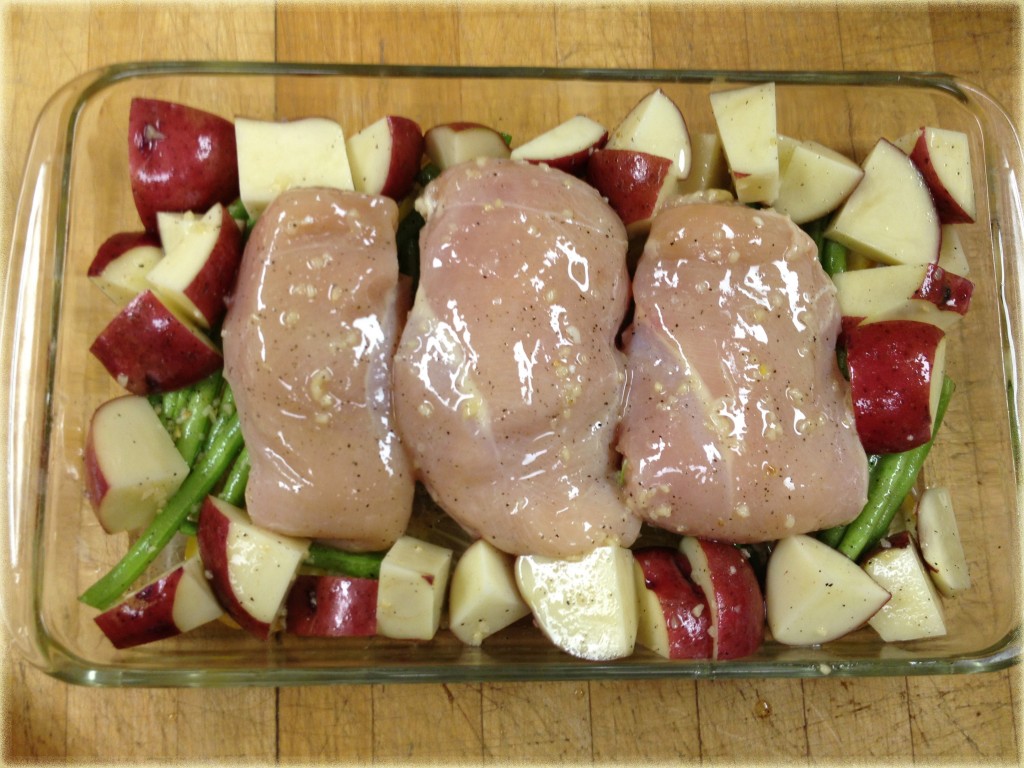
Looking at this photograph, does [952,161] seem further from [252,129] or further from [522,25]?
[252,129]

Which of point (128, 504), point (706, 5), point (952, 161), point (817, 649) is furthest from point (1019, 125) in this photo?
point (128, 504)

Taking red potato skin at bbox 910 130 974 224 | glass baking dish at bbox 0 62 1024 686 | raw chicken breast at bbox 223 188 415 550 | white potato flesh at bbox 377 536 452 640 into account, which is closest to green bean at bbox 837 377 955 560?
glass baking dish at bbox 0 62 1024 686

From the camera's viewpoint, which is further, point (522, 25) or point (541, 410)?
point (522, 25)

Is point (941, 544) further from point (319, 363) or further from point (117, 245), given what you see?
point (117, 245)

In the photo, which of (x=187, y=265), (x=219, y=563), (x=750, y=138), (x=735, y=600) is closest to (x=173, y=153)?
(x=187, y=265)

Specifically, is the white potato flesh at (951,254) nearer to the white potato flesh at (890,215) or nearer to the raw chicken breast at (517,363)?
the white potato flesh at (890,215)

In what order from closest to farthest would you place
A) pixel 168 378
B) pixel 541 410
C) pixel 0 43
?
pixel 541 410, pixel 168 378, pixel 0 43

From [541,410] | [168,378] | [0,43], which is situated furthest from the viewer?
[0,43]

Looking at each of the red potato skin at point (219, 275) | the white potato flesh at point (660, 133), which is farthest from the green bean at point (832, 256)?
the red potato skin at point (219, 275)
